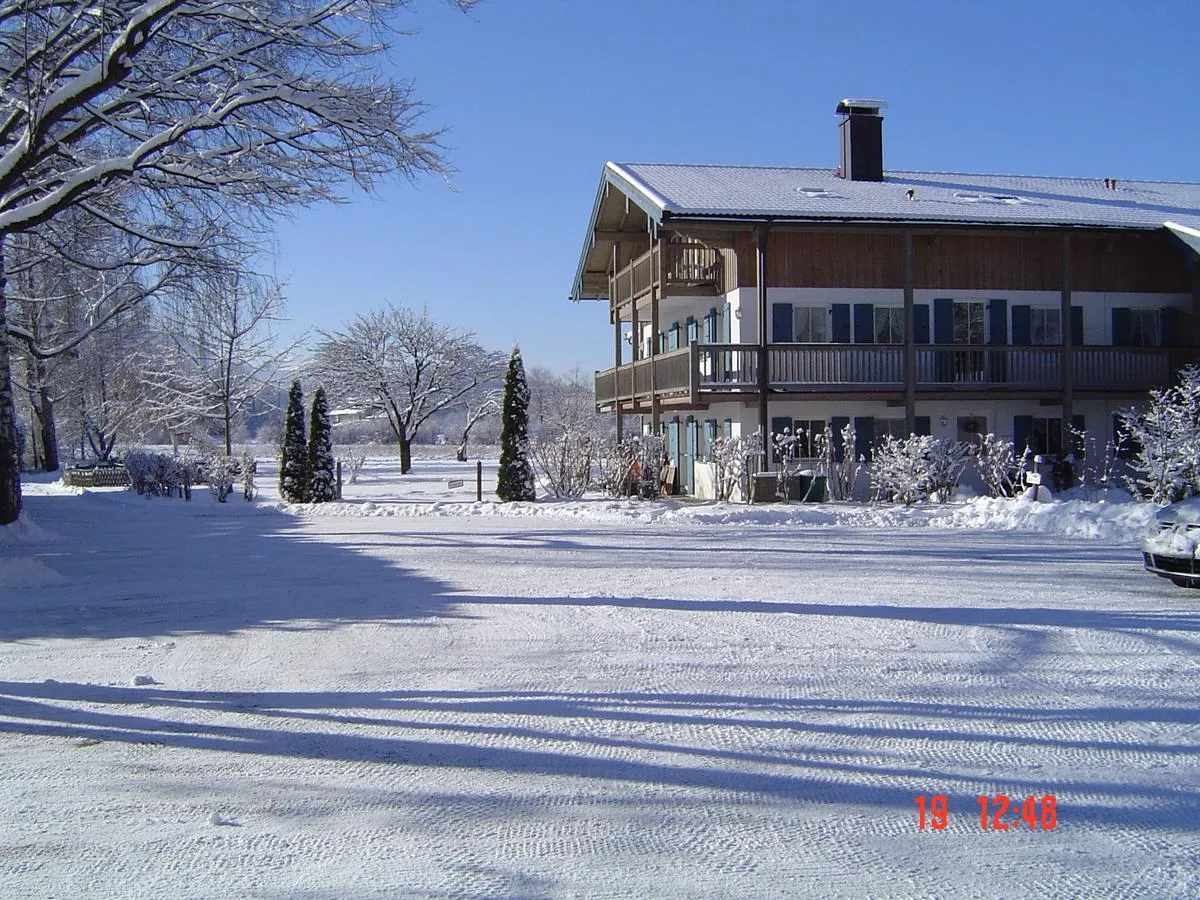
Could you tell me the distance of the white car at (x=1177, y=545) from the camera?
33.8 feet

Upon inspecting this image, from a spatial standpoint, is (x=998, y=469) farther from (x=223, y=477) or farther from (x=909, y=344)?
(x=223, y=477)

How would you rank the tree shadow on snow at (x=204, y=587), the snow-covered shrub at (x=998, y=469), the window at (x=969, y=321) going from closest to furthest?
1. the tree shadow on snow at (x=204, y=587)
2. the snow-covered shrub at (x=998, y=469)
3. the window at (x=969, y=321)

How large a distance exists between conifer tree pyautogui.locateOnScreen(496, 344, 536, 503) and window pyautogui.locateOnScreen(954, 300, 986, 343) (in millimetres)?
11172

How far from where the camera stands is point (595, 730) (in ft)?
20.3

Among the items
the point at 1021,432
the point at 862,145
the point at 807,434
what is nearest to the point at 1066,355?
the point at 1021,432

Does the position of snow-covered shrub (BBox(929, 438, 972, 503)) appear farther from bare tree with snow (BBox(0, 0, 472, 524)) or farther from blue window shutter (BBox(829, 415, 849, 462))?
bare tree with snow (BBox(0, 0, 472, 524))

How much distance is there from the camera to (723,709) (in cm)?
660

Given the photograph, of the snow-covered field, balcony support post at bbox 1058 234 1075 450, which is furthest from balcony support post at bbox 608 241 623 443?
the snow-covered field

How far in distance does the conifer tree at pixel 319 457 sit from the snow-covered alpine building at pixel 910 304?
27.6ft

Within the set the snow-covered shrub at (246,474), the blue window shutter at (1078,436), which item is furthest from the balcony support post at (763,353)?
the snow-covered shrub at (246,474)

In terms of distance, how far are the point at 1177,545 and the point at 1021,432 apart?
54.9 ft

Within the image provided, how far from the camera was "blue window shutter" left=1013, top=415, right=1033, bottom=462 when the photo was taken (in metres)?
26.3

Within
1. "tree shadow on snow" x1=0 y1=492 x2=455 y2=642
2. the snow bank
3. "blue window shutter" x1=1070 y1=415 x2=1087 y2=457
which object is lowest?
"tree shadow on snow" x1=0 y1=492 x2=455 y2=642

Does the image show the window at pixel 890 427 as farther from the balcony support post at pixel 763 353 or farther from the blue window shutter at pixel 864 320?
the balcony support post at pixel 763 353
